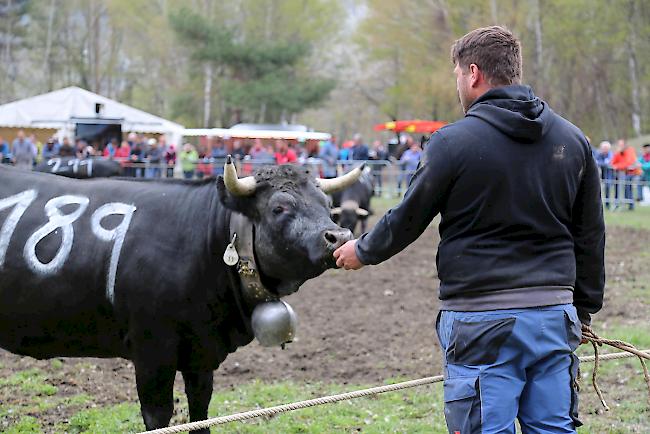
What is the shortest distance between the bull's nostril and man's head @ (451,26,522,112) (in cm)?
132

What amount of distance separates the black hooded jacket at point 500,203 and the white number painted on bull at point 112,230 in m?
2.29

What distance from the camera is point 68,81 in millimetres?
59875

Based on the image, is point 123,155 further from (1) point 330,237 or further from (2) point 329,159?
(1) point 330,237

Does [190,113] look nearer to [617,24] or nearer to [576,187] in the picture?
[617,24]

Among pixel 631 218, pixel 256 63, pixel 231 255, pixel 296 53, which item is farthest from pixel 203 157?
pixel 231 255

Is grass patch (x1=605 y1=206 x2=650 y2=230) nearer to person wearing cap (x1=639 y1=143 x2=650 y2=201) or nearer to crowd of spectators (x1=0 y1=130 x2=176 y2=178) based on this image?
person wearing cap (x1=639 y1=143 x2=650 y2=201)

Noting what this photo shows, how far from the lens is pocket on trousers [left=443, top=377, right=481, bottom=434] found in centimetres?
331

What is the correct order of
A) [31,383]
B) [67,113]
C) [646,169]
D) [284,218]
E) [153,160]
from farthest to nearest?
[67,113], [153,160], [646,169], [31,383], [284,218]

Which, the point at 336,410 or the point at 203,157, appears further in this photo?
the point at 203,157

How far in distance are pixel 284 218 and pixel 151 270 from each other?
88 centimetres

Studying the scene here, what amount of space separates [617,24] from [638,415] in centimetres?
3992

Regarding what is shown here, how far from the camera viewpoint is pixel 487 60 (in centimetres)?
346

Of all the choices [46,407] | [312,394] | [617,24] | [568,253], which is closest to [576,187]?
[568,253]

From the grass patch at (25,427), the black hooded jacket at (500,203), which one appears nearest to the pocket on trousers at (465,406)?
the black hooded jacket at (500,203)
